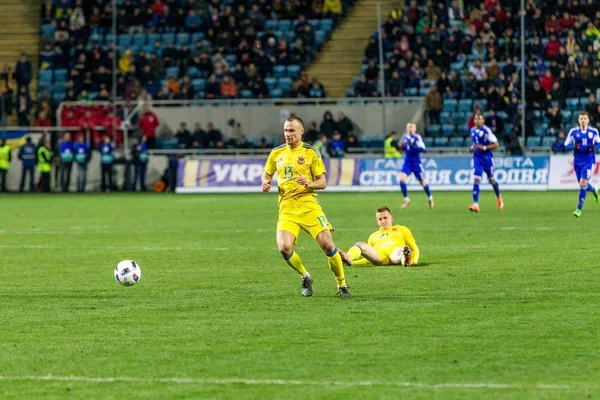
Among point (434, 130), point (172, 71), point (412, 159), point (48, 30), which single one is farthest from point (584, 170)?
point (48, 30)

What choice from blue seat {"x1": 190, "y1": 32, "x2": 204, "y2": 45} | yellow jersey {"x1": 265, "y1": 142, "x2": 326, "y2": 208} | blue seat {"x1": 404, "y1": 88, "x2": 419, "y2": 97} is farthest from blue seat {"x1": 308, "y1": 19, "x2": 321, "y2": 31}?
yellow jersey {"x1": 265, "y1": 142, "x2": 326, "y2": 208}

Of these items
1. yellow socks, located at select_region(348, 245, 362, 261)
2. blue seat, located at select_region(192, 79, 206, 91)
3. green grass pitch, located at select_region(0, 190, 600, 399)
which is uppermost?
blue seat, located at select_region(192, 79, 206, 91)

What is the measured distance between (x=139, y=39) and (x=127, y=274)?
33.6 meters

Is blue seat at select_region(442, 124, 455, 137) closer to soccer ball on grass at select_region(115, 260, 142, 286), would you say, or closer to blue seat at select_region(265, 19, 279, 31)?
blue seat at select_region(265, 19, 279, 31)

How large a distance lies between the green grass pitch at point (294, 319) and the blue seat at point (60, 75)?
80.1 feet

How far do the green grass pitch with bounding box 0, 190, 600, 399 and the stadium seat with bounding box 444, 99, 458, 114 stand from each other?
56.7 ft

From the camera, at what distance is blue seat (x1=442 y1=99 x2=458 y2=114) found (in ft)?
130

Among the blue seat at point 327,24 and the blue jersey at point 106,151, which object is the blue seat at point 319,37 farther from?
the blue jersey at point 106,151

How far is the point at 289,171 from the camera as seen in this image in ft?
42.1

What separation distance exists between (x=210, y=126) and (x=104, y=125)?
4222 mm

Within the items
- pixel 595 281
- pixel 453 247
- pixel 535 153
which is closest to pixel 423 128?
pixel 535 153

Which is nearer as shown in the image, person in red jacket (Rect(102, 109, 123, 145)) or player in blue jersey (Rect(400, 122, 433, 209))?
player in blue jersey (Rect(400, 122, 433, 209))

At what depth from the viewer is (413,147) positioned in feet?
96.9

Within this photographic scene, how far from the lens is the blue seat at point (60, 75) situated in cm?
4584
